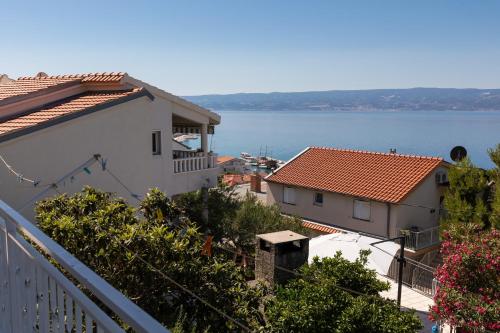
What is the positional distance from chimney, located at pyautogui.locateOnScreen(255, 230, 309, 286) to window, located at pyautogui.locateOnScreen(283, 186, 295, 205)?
2027cm

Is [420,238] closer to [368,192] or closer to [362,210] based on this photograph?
[362,210]

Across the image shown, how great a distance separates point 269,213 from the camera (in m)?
23.6

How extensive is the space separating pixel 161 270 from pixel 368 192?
2283 centimetres

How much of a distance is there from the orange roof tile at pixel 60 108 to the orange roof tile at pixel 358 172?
707 inches

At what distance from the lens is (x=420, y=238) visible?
26938 millimetres

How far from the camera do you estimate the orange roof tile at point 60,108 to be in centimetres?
1270

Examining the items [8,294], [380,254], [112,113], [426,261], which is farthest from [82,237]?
[426,261]

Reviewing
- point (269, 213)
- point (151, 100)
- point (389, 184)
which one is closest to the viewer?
point (151, 100)

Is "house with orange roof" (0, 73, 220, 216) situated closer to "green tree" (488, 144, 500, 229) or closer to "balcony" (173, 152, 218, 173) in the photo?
"balcony" (173, 152, 218, 173)

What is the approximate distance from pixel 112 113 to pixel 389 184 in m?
19.6

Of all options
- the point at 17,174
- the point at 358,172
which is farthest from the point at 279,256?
the point at 358,172

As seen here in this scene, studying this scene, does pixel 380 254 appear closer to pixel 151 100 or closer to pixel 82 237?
pixel 151 100

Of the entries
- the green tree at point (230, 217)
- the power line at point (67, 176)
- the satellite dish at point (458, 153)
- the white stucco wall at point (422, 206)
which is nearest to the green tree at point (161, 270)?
the power line at point (67, 176)

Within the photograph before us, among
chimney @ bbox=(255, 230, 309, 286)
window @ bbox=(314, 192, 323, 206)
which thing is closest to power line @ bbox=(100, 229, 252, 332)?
chimney @ bbox=(255, 230, 309, 286)
